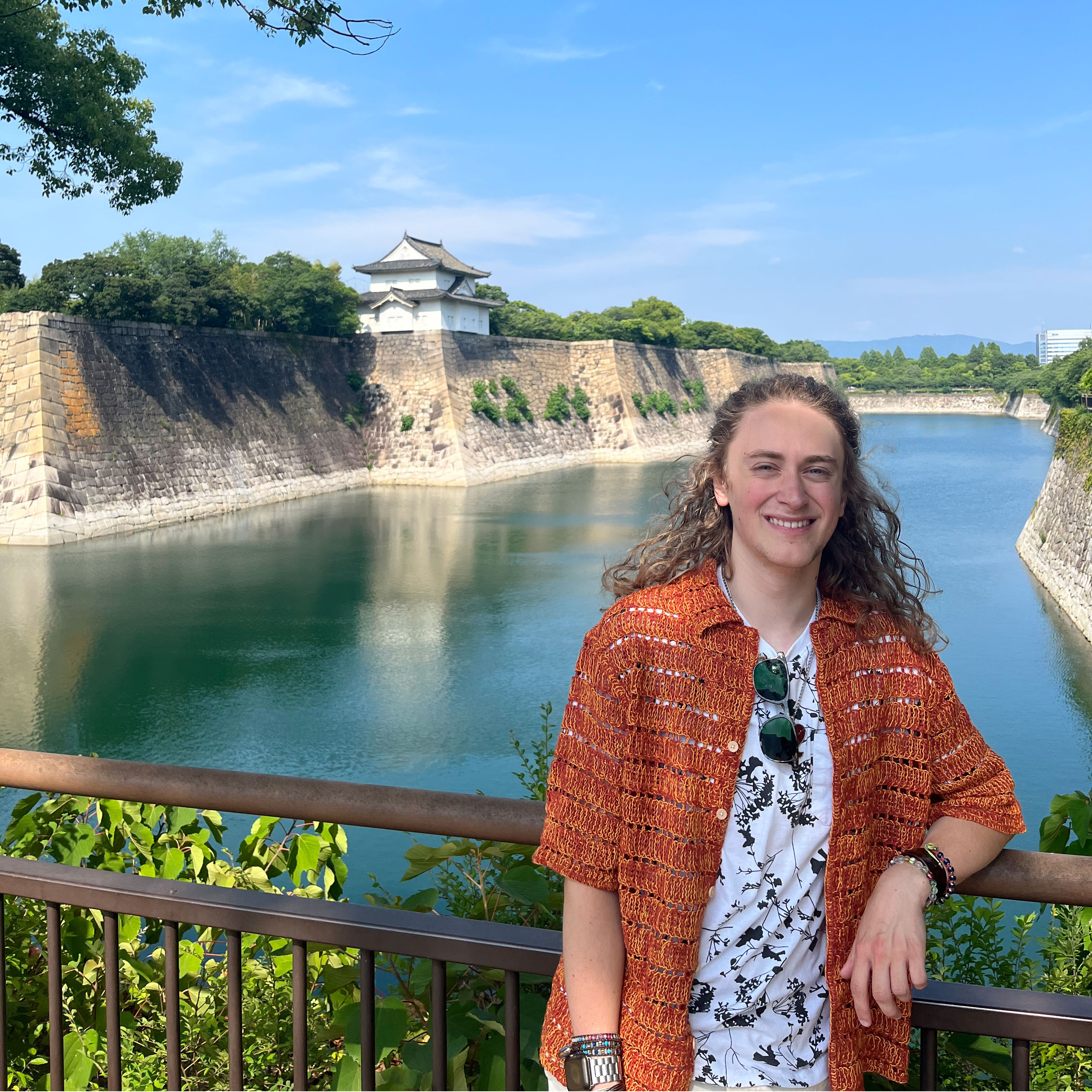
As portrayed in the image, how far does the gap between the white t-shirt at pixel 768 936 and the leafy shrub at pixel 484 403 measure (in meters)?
21.6

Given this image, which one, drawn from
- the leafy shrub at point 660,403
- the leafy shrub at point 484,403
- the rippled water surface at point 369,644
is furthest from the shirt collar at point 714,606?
the leafy shrub at point 660,403

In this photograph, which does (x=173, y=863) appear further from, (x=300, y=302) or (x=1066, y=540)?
(x=300, y=302)

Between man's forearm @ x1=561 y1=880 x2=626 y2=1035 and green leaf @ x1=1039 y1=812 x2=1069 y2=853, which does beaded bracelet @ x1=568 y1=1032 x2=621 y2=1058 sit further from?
green leaf @ x1=1039 y1=812 x2=1069 y2=853

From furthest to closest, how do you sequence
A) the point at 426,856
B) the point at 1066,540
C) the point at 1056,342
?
1. the point at 1056,342
2. the point at 1066,540
3. the point at 426,856

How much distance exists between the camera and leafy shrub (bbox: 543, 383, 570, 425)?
25.7 meters

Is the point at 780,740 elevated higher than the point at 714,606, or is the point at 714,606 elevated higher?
the point at 714,606

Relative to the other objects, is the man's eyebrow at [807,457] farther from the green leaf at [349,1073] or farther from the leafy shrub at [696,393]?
the leafy shrub at [696,393]

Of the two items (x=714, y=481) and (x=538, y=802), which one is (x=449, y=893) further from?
(x=714, y=481)

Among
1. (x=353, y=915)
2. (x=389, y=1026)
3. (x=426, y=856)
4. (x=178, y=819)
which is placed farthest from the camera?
(x=178, y=819)

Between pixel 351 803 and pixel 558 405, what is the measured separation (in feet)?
82.5

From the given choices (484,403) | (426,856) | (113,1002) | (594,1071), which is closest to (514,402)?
(484,403)

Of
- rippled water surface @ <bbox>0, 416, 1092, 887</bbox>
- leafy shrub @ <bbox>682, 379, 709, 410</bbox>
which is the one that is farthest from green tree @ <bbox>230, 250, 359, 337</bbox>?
leafy shrub @ <bbox>682, 379, 709, 410</bbox>

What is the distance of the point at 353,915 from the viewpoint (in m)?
1.12

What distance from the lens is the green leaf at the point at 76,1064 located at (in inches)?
55.8
